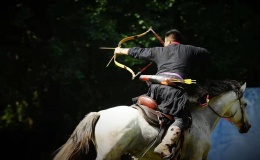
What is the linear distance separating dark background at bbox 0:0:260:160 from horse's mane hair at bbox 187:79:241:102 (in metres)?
5.48

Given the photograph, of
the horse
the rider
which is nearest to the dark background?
the rider

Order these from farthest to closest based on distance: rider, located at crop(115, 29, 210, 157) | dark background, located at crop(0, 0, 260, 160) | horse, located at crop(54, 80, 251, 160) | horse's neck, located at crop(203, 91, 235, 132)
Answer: dark background, located at crop(0, 0, 260, 160)
horse's neck, located at crop(203, 91, 235, 132)
rider, located at crop(115, 29, 210, 157)
horse, located at crop(54, 80, 251, 160)

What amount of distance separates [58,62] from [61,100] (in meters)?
2.66

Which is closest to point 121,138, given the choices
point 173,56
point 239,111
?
point 173,56

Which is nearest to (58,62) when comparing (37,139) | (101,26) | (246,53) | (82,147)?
(101,26)

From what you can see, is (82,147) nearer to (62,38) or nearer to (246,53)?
(62,38)

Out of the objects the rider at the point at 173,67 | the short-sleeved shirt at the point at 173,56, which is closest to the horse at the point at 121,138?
the rider at the point at 173,67

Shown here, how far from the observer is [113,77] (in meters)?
13.9

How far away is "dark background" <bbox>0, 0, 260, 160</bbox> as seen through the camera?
1218 cm

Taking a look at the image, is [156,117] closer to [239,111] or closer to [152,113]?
[152,113]

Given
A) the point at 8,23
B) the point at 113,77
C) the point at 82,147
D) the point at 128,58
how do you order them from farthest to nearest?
the point at 113,77 < the point at 8,23 < the point at 128,58 < the point at 82,147

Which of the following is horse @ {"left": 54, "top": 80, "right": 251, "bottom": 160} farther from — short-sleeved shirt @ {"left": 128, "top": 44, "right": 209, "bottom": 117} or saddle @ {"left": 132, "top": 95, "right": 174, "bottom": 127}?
short-sleeved shirt @ {"left": 128, "top": 44, "right": 209, "bottom": 117}

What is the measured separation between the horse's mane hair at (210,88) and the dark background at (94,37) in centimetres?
548

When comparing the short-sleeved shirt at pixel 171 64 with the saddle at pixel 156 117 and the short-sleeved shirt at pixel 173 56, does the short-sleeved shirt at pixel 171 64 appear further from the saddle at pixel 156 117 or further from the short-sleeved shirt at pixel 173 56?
the saddle at pixel 156 117
